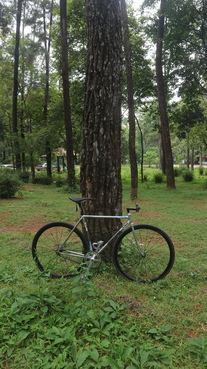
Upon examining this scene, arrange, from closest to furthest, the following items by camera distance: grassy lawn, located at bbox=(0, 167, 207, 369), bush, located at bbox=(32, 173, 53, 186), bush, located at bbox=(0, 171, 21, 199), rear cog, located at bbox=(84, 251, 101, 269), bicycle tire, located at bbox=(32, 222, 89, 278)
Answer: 1. grassy lawn, located at bbox=(0, 167, 207, 369)
2. rear cog, located at bbox=(84, 251, 101, 269)
3. bicycle tire, located at bbox=(32, 222, 89, 278)
4. bush, located at bbox=(0, 171, 21, 199)
5. bush, located at bbox=(32, 173, 53, 186)

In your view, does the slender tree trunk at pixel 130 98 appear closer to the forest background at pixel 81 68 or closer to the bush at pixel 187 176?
the forest background at pixel 81 68

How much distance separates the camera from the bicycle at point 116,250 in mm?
3332

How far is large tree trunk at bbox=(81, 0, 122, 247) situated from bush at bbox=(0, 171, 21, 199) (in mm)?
7832

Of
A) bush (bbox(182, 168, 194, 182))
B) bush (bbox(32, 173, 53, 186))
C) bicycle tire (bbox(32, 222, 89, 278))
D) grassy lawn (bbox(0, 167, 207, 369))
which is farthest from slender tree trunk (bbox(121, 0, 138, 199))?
bush (bbox(182, 168, 194, 182))

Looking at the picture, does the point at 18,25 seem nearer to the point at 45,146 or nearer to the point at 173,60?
the point at 45,146

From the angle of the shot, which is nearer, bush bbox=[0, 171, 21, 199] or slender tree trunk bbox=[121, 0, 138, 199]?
bush bbox=[0, 171, 21, 199]

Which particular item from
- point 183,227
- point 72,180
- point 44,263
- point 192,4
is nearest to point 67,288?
point 44,263

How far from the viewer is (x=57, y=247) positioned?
3.53 meters

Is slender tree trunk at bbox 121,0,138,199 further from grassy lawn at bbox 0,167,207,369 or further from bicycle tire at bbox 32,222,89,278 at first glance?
bicycle tire at bbox 32,222,89,278

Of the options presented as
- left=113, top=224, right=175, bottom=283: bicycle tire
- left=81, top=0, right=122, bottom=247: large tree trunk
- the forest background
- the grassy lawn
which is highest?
the forest background

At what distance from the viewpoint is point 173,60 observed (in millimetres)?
14570

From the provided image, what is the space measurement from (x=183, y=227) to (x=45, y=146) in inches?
588

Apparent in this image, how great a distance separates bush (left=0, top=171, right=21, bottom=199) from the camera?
35.3 feet

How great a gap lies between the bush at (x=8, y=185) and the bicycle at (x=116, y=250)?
7.87 metres
